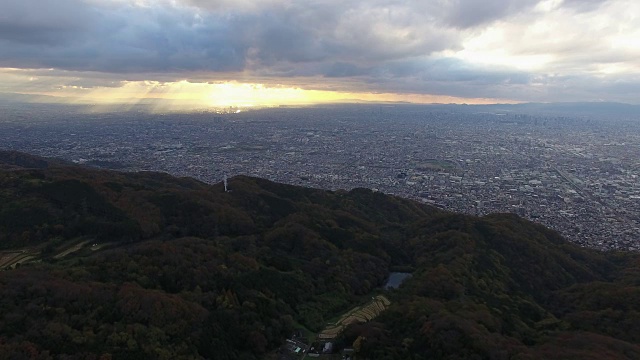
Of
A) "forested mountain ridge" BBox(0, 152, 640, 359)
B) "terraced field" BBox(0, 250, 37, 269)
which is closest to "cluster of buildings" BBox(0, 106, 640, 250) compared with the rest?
"forested mountain ridge" BBox(0, 152, 640, 359)

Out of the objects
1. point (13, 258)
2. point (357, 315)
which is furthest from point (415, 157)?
point (13, 258)

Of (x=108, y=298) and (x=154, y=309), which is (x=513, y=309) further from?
(x=108, y=298)

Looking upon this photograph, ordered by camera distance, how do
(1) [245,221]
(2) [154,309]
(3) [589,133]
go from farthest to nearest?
(3) [589,133] → (1) [245,221] → (2) [154,309]

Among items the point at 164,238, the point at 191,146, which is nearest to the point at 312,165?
the point at 191,146

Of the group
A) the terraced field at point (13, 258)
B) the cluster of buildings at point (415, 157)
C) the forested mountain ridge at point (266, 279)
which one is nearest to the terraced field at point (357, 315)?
the forested mountain ridge at point (266, 279)

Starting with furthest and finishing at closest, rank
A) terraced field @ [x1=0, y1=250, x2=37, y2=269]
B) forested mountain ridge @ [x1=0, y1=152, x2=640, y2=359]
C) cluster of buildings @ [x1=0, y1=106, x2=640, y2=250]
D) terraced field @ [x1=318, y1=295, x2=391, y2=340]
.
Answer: cluster of buildings @ [x1=0, y1=106, x2=640, y2=250]
terraced field @ [x1=0, y1=250, x2=37, y2=269]
terraced field @ [x1=318, y1=295, x2=391, y2=340]
forested mountain ridge @ [x1=0, y1=152, x2=640, y2=359]

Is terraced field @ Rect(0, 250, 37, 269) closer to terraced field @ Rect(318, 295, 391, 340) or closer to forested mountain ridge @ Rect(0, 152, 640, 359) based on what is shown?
forested mountain ridge @ Rect(0, 152, 640, 359)

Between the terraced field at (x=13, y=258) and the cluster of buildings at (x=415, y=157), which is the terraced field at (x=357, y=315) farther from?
the cluster of buildings at (x=415, y=157)

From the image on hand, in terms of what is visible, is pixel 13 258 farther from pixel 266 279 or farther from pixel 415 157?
→ pixel 415 157
